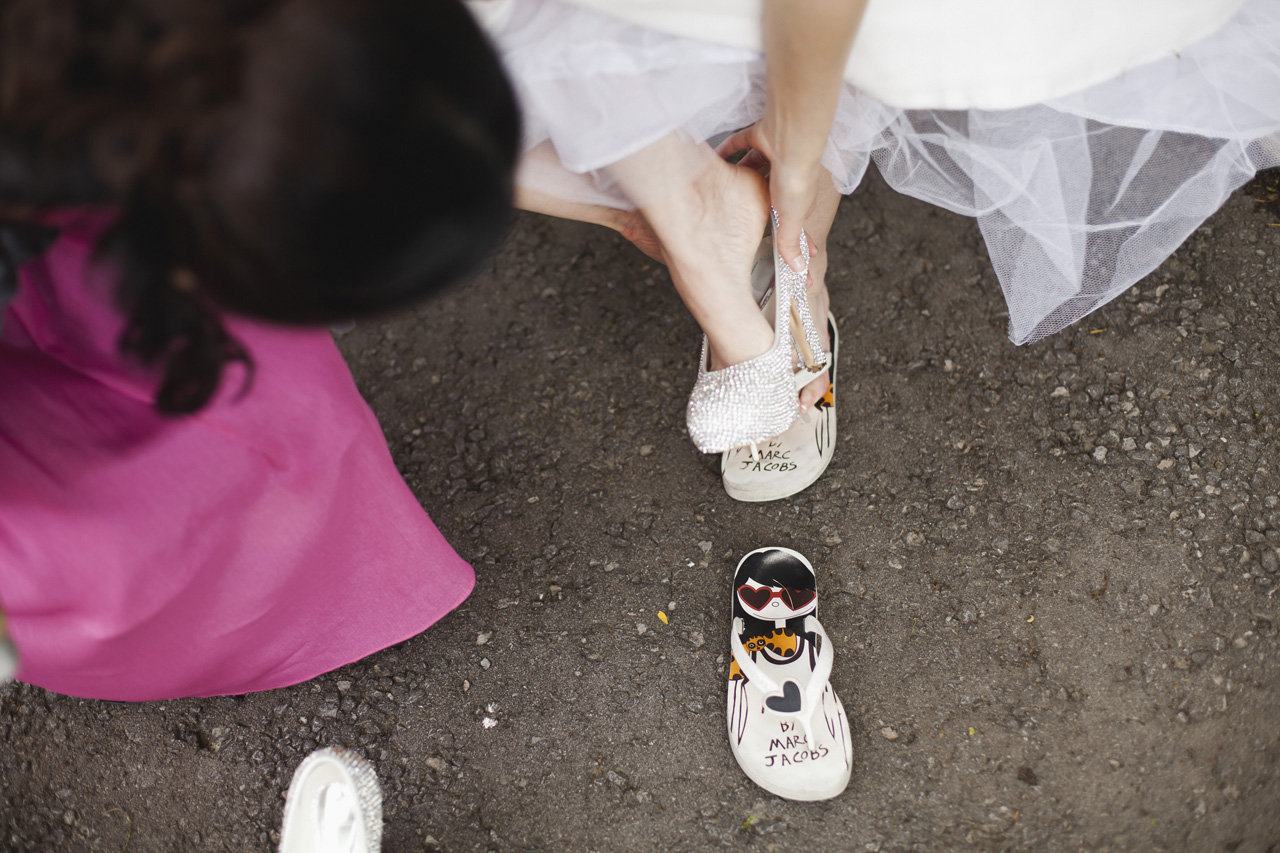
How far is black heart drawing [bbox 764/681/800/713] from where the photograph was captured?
1298 millimetres

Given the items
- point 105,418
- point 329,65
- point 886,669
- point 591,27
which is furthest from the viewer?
point 886,669

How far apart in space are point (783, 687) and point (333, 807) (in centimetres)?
76

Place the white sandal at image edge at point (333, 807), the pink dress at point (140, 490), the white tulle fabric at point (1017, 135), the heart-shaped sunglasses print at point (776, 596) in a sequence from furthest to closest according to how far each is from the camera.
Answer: the heart-shaped sunglasses print at point (776, 596), the white sandal at image edge at point (333, 807), the white tulle fabric at point (1017, 135), the pink dress at point (140, 490)

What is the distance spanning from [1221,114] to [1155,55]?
132 mm

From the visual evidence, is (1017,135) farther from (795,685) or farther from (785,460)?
(795,685)

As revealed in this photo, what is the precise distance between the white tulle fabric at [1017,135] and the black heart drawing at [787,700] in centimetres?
68

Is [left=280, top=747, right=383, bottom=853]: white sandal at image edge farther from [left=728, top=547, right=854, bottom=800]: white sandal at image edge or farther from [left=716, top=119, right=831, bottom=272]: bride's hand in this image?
[left=716, top=119, right=831, bottom=272]: bride's hand

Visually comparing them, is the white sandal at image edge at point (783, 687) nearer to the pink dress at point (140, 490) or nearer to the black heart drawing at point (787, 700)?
the black heart drawing at point (787, 700)

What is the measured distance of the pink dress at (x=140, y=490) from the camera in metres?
0.86

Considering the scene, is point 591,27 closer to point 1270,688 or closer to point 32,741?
point 1270,688

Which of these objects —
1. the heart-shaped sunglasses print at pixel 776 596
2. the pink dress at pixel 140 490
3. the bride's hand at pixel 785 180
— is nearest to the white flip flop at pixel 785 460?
the heart-shaped sunglasses print at pixel 776 596

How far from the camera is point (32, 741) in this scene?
1468 mm

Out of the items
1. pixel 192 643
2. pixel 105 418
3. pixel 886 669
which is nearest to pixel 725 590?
pixel 886 669

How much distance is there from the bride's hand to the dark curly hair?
554mm
